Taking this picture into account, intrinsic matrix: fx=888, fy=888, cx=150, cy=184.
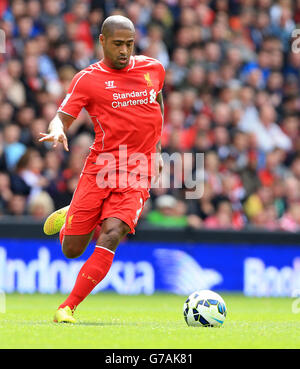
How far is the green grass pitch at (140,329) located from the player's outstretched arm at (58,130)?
1.61m

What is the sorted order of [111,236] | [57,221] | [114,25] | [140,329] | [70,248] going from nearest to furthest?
[140,329], [111,236], [114,25], [70,248], [57,221]

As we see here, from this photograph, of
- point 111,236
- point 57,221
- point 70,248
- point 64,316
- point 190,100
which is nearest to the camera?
point 64,316

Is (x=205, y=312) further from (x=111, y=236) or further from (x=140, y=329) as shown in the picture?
(x=111, y=236)

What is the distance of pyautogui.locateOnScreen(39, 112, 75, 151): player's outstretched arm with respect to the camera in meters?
7.76

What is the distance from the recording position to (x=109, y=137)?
844cm

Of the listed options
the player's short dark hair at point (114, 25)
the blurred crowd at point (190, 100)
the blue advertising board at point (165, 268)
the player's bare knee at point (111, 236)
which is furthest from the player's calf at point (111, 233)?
the blurred crowd at point (190, 100)

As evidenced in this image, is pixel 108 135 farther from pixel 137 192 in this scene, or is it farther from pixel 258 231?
pixel 258 231

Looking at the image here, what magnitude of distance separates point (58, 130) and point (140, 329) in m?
1.90

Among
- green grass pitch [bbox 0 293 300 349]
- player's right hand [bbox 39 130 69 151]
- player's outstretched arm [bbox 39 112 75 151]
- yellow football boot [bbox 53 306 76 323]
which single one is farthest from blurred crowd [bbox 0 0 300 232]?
player's right hand [bbox 39 130 69 151]

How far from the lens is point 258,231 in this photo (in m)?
15.0

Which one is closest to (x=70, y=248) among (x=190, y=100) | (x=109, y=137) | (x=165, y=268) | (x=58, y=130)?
(x=109, y=137)
